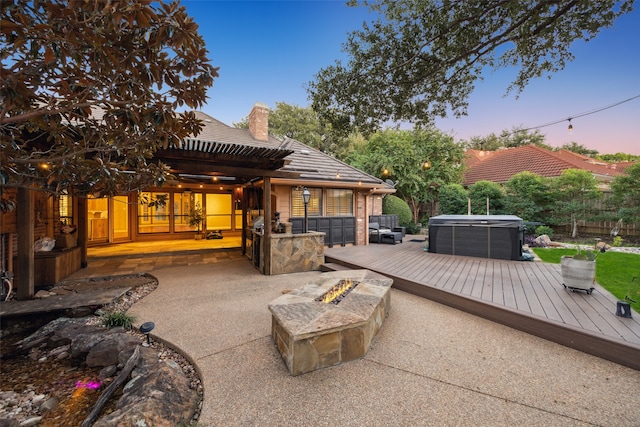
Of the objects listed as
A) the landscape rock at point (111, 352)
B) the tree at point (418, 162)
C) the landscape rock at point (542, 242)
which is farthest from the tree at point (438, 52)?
the tree at point (418, 162)

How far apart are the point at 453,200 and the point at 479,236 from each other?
614cm

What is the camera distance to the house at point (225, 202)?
4.55 meters

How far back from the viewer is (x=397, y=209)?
42.1 ft

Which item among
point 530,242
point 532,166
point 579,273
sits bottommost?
point 530,242

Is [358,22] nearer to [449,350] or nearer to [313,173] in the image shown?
[313,173]

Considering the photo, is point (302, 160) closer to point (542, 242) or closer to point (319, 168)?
point (319, 168)

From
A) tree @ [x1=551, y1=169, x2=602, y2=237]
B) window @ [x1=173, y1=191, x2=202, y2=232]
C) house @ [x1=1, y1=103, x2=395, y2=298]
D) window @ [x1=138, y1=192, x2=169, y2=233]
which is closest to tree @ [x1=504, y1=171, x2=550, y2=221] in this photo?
tree @ [x1=551, y1=169, x2=602, y2=237]

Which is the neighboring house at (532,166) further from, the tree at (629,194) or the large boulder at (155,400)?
the large boulder at (155,400)

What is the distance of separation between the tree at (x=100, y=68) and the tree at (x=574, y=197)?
12.7 meters

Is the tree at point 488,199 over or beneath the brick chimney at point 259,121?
beneath

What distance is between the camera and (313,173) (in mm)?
8164

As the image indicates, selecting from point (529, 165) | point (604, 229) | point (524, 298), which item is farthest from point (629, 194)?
point (524, 298)

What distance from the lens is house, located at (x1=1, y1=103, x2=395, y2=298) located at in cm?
455

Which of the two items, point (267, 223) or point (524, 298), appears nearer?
point (524, 298)
